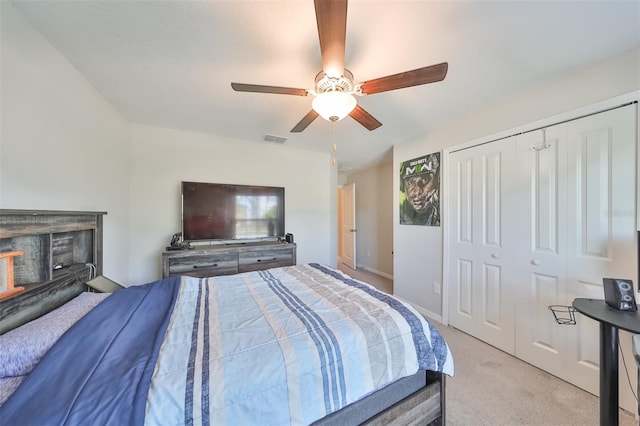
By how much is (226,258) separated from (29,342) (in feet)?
6.22

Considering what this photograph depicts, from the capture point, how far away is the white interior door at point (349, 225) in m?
5.11

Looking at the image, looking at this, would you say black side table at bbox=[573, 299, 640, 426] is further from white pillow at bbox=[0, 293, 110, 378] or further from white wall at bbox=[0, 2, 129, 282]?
white wall at bbox=[0, 2, 129, 282]

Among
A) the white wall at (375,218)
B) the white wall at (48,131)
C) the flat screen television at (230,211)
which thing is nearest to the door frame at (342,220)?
the white wall at (375,218)

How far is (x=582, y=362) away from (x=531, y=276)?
2.10 ft

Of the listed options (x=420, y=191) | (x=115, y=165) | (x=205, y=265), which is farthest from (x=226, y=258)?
(x=420, y=191)

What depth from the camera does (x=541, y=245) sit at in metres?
1.89

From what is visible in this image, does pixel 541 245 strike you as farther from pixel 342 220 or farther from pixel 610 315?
pixel 342 220

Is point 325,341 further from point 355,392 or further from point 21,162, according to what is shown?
point 21,162

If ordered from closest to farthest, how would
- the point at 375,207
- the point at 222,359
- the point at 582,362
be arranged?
the point at 222,359 < the point at 582,362 < the point at 375,207

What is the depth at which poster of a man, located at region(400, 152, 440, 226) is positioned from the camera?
2.73 meters

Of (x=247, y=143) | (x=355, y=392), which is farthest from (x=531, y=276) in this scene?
(x=247, y=143)

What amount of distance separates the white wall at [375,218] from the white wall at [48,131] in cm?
420

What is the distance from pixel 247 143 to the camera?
3.29 meters

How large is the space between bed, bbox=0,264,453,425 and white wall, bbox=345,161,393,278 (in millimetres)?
3352
